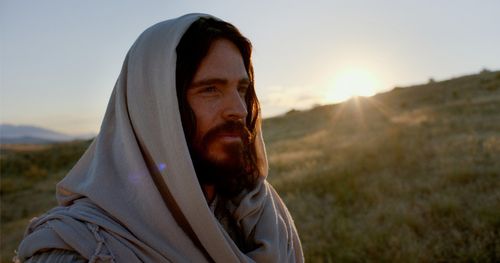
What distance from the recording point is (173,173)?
1800mm

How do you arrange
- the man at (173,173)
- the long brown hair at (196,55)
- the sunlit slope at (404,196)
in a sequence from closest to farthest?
1. the man at (173,173)
2. the long brown hair at (196,55)
3. the sunlit slope at (404,196)

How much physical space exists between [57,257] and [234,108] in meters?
1.08

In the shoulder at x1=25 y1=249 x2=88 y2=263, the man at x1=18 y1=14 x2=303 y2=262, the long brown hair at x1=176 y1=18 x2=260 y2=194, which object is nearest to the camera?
the shoulder at x1=25 y1=249 x2=88 y2=263

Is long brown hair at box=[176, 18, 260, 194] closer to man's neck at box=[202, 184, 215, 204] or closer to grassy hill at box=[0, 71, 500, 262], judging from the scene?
man's neck at box=[202, 184, 215, 204]

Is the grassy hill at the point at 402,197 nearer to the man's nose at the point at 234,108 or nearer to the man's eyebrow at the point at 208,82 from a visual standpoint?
the man's nose at the point at 234,108

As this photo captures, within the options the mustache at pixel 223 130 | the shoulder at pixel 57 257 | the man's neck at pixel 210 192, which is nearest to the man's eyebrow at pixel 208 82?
the mustache at pixel 223 130

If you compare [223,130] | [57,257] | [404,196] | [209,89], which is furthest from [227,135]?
[404,196]

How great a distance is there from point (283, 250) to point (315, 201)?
5481 millimetres

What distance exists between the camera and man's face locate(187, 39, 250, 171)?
84.2 inches

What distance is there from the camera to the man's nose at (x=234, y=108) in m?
2.15

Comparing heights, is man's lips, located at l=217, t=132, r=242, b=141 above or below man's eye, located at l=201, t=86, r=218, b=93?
below

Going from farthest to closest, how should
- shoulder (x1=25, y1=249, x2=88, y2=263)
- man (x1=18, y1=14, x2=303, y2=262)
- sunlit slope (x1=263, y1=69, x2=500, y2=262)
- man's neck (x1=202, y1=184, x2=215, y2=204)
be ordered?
sunlit slope (x1=263, y1=69, x2=500, y2=262) → man's neck (x1=202, y1=184, x2=215, y2=204) → man (x1=18, y1=14, x2=303, y2=262) → shoulder (x1=25, y1=249, x2=88, y2=263)

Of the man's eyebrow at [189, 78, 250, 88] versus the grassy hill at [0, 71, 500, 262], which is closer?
the man's eyebrow at [189, 78, 250, 88]

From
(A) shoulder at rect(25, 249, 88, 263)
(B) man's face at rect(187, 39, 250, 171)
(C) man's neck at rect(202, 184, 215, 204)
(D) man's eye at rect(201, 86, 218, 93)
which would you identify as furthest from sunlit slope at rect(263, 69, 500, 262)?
(A) shoulder at rect(25, 249, 88, 263)
